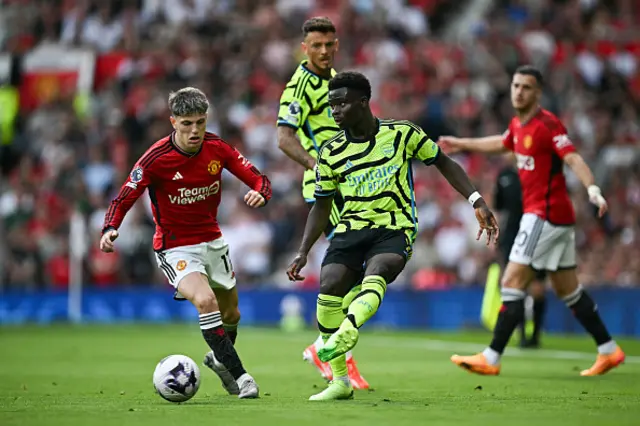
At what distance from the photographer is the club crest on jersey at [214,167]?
368 inches

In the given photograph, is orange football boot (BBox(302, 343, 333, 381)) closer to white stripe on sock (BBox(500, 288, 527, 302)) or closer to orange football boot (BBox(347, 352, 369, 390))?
orange football boot (BBox(347, 352, 369, 390))

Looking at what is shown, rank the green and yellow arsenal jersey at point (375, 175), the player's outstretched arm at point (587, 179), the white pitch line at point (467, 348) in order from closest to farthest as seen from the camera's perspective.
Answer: the green and yellow arsenal jersey at point (375, 175) < the player's outstretched arm at point (587, 179) < the white pitch line at point (467, 348)

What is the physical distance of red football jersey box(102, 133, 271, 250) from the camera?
920 cm

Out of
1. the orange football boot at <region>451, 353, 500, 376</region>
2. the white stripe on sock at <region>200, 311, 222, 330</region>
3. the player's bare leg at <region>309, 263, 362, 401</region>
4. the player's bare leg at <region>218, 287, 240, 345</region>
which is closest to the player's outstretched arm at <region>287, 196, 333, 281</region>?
the player's bare leg at <region>309, 263, 362, 401</region>

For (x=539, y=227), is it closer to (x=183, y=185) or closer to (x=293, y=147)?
(x=293, y=147)

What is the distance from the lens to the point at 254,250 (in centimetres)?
2236

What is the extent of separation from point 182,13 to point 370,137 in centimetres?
1848

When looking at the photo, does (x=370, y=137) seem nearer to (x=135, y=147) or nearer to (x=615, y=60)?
(x=135, y=147)

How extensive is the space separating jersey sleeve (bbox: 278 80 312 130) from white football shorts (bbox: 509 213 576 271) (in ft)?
8.14

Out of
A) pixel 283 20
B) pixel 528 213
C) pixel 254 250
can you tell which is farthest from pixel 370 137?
pixel 283 20

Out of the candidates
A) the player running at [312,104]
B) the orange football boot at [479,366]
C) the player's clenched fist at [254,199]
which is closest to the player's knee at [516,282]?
the orange football boot at [479,366]

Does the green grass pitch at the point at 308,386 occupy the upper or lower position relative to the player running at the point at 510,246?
lower

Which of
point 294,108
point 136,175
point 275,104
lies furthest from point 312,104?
point 275,104

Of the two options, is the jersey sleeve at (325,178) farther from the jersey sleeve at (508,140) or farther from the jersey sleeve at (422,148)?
the jersey sleeve at (508,140)
